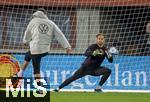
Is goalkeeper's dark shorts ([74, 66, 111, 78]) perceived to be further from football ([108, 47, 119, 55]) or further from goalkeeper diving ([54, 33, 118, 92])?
football ([108, 47, 119, 55])

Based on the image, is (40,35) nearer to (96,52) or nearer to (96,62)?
(96,52)

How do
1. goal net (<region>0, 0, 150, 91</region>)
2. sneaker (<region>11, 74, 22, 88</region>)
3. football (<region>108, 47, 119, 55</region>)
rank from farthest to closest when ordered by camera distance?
goal net (<region>0, 0, 150, 91</region>) < football (<region>108, 47, 119, 55</region>) < sneaker (<region>11, 74, 22, 88</region>)

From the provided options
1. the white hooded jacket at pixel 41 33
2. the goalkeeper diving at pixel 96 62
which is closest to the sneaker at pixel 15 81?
the white hooded jacket at pixel 41 33

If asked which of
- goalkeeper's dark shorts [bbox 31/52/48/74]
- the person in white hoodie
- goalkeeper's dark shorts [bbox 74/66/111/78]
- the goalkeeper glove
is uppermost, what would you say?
the person in white hoodie

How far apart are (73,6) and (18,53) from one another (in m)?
2.36

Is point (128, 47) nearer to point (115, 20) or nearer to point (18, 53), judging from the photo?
point (115, 20)

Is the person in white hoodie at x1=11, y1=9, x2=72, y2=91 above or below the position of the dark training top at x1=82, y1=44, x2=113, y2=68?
above

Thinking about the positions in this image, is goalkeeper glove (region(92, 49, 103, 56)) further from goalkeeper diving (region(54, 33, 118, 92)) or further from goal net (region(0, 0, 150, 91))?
goal net (region(0, 0, 150, 91))

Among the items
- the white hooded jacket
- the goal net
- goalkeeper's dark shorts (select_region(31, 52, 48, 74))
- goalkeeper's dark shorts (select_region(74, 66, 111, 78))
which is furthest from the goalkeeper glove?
the goal net

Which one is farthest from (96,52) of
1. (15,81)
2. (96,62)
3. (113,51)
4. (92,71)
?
(113,51)

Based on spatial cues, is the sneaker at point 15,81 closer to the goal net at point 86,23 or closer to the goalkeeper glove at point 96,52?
the goalkeeper glove at point 96,52

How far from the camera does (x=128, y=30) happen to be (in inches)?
712

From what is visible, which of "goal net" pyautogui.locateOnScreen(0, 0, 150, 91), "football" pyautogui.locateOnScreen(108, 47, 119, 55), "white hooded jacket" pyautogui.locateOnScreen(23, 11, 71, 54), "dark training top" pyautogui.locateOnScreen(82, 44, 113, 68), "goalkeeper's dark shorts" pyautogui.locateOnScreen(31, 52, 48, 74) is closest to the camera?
"goalkeeper's dark shorts" pyautogui.locateOnScreen(31, 52, 48, 74)

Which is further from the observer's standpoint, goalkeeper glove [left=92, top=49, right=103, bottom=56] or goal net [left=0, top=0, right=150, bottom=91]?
goal net [left=0, top=0, right=150, bottom=91]
